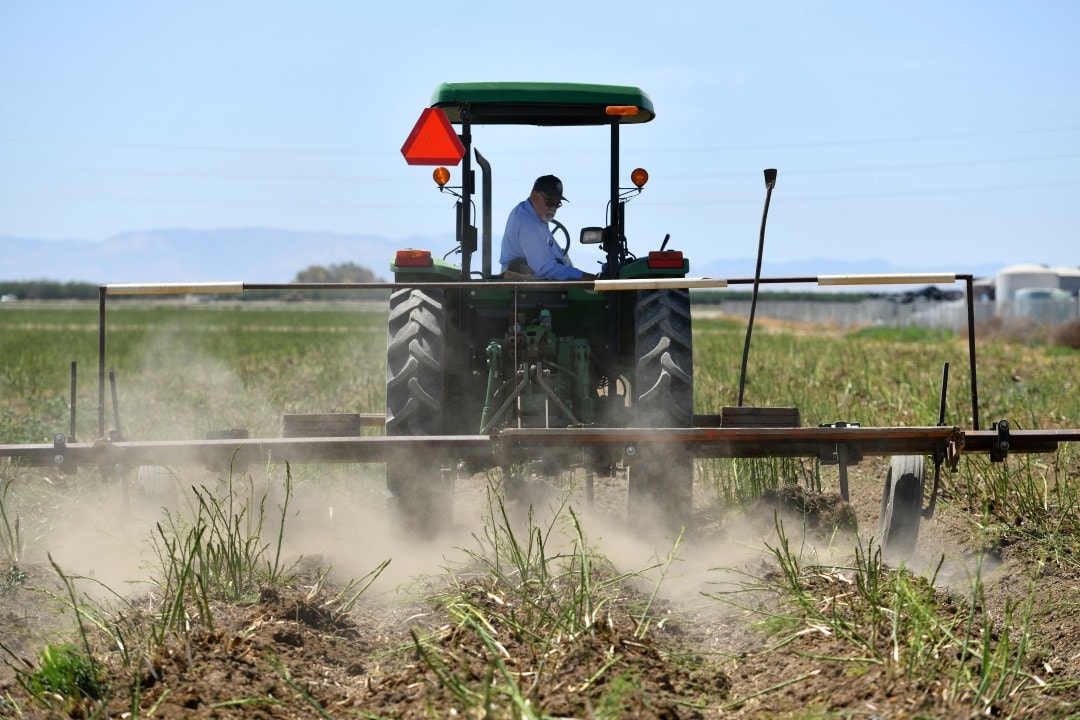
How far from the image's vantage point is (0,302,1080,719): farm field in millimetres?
3443

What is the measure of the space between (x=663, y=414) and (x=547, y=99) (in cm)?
178

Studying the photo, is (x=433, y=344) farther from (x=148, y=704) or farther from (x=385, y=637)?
(x=148, y=704)

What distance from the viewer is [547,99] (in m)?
6.21

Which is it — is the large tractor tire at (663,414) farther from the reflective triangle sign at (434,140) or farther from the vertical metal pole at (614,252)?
the reflective triangle sign at (434,140)

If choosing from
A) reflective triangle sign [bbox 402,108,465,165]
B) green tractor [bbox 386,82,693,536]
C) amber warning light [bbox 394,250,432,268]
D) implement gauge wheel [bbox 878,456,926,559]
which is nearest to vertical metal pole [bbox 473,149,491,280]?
green tractor [bbox 386,82,693,536]

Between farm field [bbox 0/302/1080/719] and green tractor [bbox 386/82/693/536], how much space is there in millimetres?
276

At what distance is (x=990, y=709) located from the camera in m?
3.29

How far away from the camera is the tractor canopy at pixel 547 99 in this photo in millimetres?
6211

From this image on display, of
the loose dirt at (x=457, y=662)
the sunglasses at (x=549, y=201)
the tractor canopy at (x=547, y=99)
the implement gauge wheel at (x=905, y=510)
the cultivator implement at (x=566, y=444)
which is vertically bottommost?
the loose dirt at (x=457, y=662)

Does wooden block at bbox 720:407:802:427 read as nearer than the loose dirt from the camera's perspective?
No

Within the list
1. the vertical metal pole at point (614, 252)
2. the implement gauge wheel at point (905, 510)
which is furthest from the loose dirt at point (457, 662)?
the vertical metal pole at point (614, 252)

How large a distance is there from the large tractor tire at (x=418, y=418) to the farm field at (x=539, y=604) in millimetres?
171

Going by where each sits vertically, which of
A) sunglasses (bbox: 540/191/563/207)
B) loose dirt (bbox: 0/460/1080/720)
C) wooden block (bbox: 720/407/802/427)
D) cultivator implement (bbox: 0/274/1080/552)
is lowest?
loose dirt (bbox: 0/460/1080/720)

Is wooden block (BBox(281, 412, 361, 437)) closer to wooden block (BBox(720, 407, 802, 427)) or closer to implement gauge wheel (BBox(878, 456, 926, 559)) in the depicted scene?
wooden block (BBox(720, 407, 802, 427))
